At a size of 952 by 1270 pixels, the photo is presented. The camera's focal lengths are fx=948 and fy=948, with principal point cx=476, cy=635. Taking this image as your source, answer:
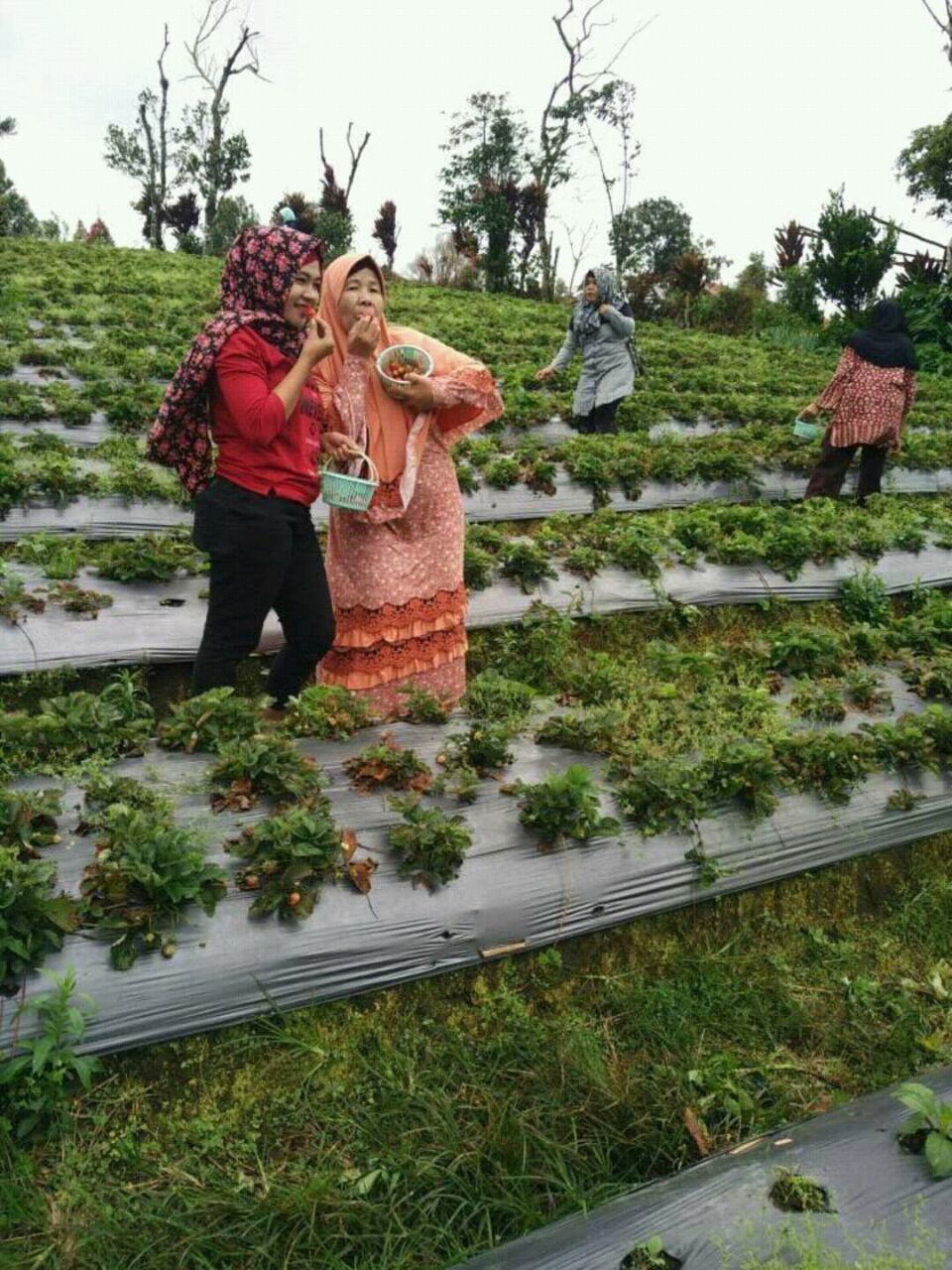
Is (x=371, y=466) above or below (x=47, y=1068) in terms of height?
above

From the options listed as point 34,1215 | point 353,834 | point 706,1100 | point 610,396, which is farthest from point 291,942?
point 610,396

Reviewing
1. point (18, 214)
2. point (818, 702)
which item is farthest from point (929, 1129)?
point (18, 214)

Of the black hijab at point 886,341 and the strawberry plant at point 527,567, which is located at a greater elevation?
the black hijab at point 886,341

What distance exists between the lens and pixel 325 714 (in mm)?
3209

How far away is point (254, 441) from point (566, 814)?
148 cm

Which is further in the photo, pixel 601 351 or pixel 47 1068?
pixel 601 351

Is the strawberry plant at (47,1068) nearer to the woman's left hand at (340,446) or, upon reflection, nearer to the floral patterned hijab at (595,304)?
the woman's left hand at (340,446)

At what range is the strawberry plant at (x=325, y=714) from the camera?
126 inches

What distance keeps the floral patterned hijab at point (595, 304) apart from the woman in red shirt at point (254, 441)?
5.29m

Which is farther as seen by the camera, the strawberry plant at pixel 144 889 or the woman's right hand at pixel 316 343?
the woman's right hand at pixel 316 343

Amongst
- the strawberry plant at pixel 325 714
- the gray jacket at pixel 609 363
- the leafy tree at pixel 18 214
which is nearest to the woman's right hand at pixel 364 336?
the strawberry plant at pixel 325 714

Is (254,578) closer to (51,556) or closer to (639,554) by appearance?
(51,556)

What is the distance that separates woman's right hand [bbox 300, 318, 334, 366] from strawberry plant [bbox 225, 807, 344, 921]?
1.38 m

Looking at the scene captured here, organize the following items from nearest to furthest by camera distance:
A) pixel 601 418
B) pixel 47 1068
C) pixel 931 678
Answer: pixel 47 1068 < pixel 931 678 < pixel 601 418
